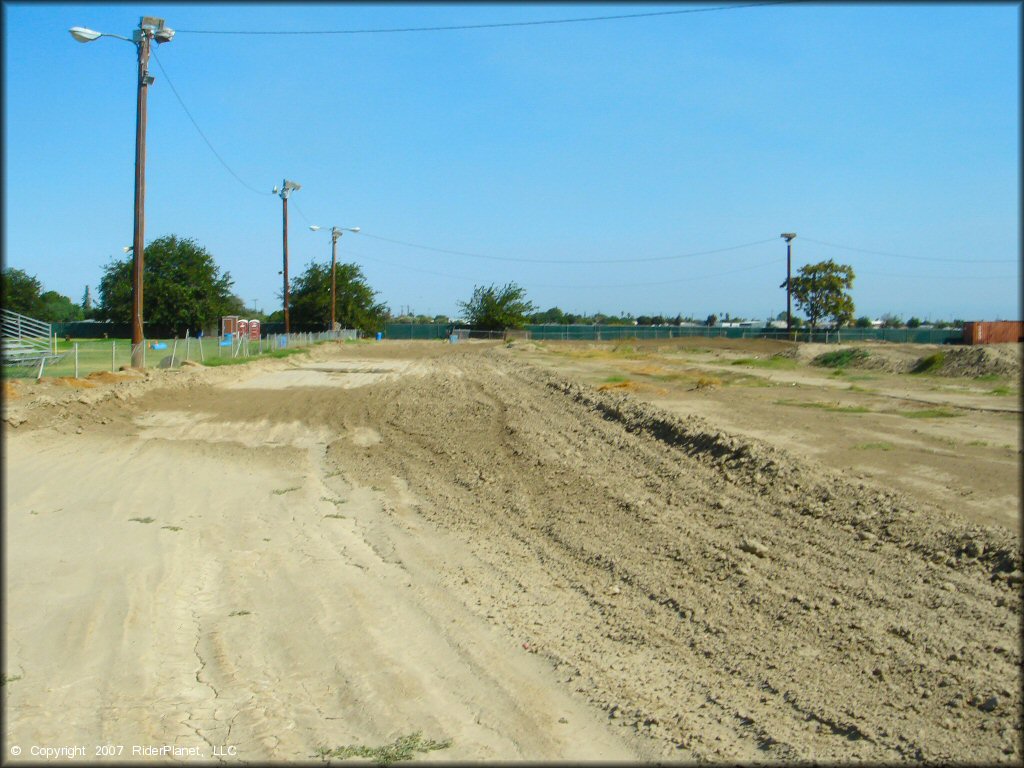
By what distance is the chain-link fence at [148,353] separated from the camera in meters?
23.8

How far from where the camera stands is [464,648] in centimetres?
695

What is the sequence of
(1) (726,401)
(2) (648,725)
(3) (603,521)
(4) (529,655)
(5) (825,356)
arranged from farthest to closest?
(5) (825,356) < (1) (726,401) < (3) (603,521) < (4) (529,655) < (2) (648,725)

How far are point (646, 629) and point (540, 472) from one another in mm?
6300

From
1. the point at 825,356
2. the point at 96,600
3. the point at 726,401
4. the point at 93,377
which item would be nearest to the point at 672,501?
the point at 96,600

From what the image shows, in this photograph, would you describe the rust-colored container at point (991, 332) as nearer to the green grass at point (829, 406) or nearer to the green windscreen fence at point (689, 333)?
the green windscreen fence at point (689, 333)

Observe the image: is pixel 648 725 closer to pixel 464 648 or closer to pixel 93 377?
pixel 464 648

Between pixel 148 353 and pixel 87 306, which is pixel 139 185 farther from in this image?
pixel 87 306

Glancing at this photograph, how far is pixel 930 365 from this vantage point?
3612 centimetres

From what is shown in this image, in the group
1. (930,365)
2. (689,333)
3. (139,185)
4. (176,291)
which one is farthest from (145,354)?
(689,333)

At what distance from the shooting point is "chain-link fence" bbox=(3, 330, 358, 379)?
2383 cm

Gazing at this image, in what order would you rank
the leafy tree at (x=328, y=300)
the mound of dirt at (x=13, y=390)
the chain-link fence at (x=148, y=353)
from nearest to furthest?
the mound of dirt at (x=13, y=390)
the chain-link fence at (x=148, y=353)
the leafy tree at (x=328, y=300)

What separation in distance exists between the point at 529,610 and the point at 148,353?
29.3 m

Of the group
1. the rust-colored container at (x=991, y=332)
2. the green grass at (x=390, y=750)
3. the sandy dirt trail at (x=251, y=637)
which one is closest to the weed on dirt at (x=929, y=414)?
the sandy dirt trail at (x=251, y=637)

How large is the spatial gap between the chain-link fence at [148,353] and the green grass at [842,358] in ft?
88.2
